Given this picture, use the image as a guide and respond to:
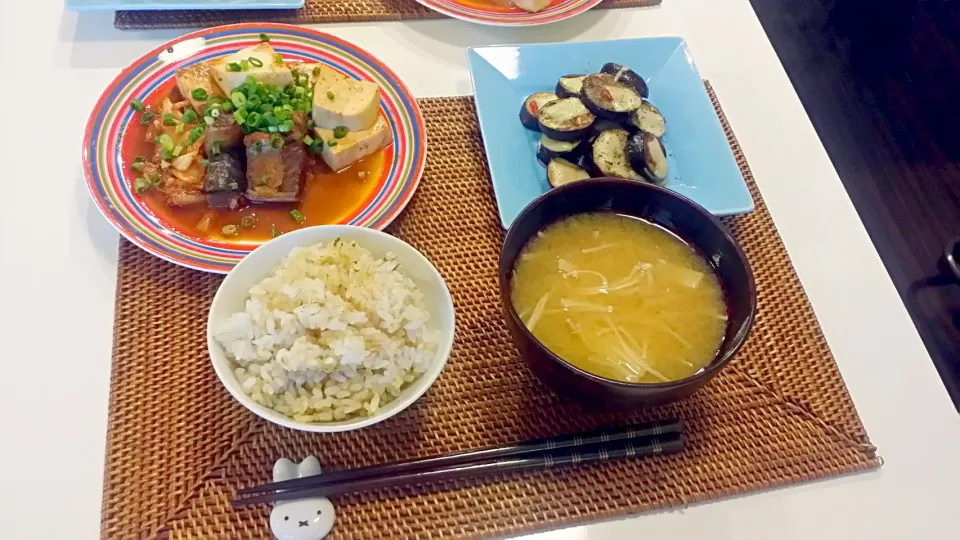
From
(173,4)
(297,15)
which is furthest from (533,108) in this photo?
(173,4)

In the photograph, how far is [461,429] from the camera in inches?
50.6

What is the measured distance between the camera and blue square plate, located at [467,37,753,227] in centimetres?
→ 158

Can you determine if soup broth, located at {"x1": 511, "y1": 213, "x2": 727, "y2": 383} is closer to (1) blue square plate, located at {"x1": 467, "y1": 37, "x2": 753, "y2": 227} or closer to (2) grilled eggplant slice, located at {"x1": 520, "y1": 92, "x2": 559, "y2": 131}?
(1) blue square plate, located at {"x1": 467, "y1": 37, "x2": 753, "y2": 227}

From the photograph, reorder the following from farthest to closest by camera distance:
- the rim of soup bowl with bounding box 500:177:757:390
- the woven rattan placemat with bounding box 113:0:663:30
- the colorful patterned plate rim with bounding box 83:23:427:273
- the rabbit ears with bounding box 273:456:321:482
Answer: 1. the woven rattan placemat with bounding box 113:0:663:30
2. the colorful patterned plate rim with bounding box 83:23:427:273
3. the rabbit ears with bounding box 273:456:321:482
4. the rim of soup bowl with bounding box 500:177:757:390

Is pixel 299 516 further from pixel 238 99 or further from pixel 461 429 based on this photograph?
pixel 238 99

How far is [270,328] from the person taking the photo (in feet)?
3.77

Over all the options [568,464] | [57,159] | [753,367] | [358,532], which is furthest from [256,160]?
[753,367]

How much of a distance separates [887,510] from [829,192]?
0.82 meters

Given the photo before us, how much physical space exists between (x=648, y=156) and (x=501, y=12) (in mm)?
647

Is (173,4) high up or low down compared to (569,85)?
down

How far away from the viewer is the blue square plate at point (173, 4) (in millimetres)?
1730

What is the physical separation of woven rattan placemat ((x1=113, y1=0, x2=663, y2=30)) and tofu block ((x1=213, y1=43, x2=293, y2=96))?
0.27m

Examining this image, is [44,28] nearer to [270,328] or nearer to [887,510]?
[270,328]

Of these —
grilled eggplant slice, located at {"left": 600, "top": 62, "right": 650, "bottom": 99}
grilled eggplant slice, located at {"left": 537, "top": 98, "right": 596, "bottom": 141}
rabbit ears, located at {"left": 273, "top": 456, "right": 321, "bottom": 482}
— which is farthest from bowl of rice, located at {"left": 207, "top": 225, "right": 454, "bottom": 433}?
grilled eggplant slice, located at {"left": 600, "top": 62, "right": 650, "bottom": 99}
